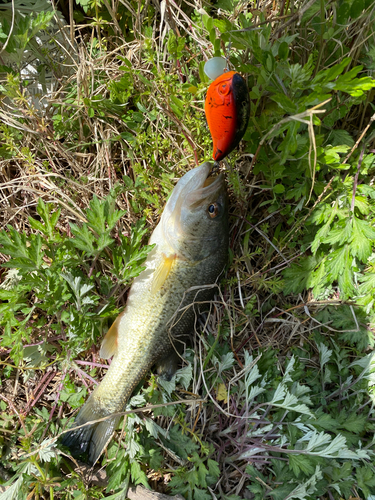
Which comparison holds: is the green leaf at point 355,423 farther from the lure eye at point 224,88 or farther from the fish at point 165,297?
the lure eye at point 224,88

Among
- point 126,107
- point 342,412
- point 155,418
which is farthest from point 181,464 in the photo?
point 126,107

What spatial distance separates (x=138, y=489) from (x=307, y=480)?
143 centimetres

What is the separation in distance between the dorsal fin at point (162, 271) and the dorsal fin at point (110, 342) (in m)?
0.44

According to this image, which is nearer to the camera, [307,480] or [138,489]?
[307,480]

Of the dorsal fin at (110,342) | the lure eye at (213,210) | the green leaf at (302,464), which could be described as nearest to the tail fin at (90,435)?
the dorsal fin at (110,342)

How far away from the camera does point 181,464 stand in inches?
110

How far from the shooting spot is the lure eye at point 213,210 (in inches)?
102

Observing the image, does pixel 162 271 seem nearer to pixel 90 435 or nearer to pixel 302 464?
pixel 90 435

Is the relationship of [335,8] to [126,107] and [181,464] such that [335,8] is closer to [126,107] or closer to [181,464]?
[126,107]

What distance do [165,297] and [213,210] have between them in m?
0.83

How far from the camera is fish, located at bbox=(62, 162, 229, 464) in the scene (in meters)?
2.60

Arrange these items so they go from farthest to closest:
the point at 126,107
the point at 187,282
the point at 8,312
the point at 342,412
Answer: the point at 126,107, the point at 342,412, the point at 187,282, the point at 8,312

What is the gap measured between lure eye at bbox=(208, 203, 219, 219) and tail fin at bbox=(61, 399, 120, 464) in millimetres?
1953

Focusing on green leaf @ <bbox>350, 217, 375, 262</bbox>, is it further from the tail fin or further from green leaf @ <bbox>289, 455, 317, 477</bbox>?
the tail fin
